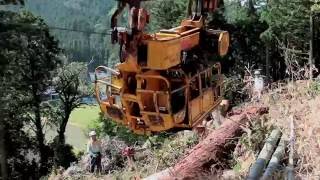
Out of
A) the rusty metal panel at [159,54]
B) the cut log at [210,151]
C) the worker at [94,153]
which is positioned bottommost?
the worker at [94,153]

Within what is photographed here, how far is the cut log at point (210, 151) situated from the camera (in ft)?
38.6

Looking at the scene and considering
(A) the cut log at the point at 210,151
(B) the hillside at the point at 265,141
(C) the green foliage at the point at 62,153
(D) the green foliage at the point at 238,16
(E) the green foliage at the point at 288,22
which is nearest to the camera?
(B) the hillside at the point at 265,141

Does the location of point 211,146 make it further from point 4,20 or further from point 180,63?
point 4,20

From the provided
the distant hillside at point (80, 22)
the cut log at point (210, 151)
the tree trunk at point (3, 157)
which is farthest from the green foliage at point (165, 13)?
the distant hillside at point (80, 22)

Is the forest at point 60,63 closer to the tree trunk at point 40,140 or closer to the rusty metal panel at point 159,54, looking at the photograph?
the tree trunk at point 40,140

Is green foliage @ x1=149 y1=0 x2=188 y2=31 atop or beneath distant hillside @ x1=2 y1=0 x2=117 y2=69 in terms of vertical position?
atop

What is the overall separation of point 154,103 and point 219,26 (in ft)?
98.0

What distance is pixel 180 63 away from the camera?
10.3 m

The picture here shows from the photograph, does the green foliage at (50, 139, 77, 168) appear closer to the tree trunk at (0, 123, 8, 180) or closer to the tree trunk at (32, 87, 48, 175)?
the tree trunk at (32, 87, 48, 175)

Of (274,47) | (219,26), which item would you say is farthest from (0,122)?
(274,47)

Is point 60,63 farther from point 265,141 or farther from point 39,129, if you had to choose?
point 265,141

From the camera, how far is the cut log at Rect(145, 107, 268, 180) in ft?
38.6

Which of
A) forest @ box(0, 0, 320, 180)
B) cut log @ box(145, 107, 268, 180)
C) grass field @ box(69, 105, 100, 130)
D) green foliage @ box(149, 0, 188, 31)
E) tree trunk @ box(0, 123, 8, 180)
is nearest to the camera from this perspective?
cut log @ box(145, 107, 268, 180)

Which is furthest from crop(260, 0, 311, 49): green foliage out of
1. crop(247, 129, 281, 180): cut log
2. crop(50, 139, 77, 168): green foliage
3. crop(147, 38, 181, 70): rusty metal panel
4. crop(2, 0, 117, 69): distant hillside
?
crop(2, 0, 117, 69): distant hillside
